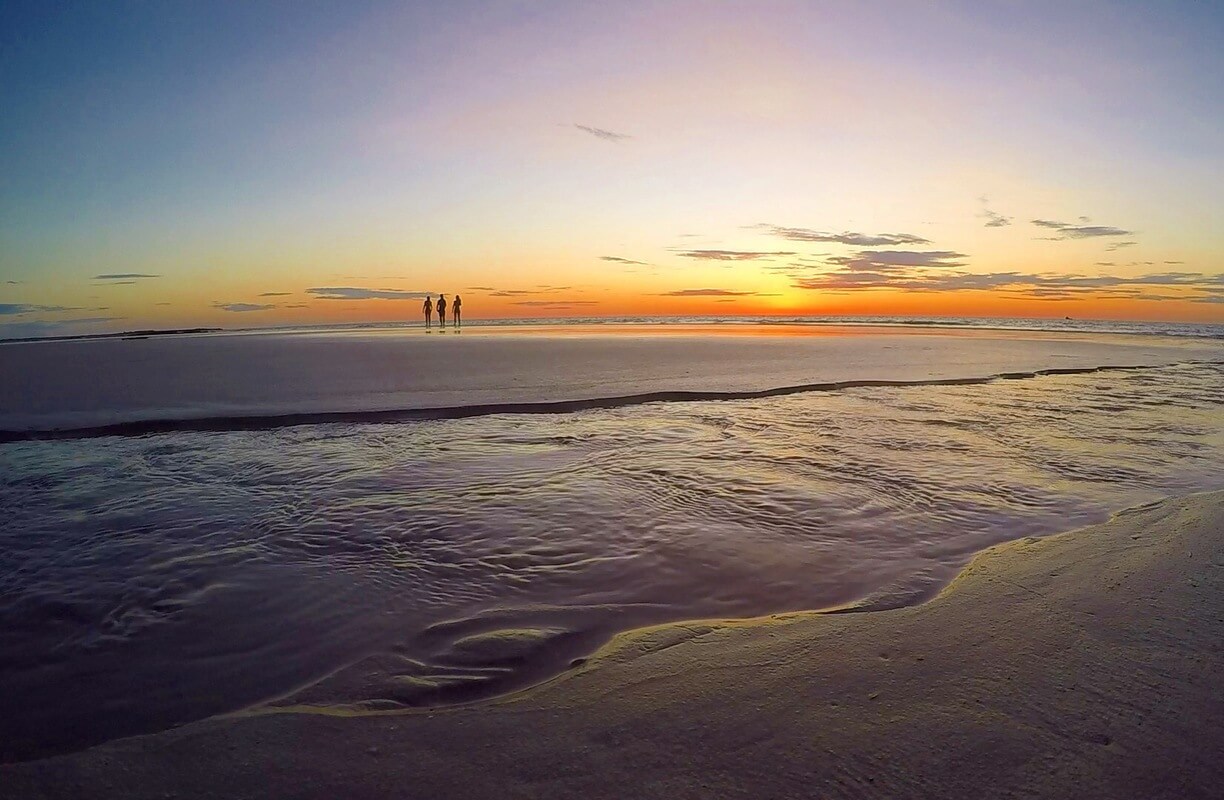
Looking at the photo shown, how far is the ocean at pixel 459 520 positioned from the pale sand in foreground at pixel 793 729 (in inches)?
11.4

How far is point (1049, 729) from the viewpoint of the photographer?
258 cm

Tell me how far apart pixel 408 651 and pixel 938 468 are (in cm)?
609

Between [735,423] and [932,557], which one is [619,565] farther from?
[735,423]

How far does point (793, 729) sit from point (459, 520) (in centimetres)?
355

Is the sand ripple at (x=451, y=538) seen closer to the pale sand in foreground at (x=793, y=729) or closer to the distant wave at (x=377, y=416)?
the pale sand in foreground at (x=793, y=729)

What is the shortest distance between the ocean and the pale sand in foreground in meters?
0.29

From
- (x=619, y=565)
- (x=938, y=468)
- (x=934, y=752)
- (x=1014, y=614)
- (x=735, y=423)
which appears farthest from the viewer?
(x=735, y=423)

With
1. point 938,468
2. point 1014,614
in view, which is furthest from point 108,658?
point 938,468

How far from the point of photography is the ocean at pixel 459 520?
3.35m

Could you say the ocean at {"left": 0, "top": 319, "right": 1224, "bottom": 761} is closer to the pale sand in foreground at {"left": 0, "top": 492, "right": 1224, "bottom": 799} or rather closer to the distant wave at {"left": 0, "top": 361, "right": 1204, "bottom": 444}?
the distant wave at {"left": 0, "top": 361, "right": 1204, "bottom": 444}

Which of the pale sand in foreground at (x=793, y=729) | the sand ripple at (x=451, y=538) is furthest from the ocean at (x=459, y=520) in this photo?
the pale sand in foreground at (x=793, y=729)

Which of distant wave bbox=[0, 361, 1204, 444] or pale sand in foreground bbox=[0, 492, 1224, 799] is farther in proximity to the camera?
distant wave bbox=[0, 361, 1204, 444]

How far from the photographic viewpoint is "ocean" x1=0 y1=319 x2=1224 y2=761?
3350mm

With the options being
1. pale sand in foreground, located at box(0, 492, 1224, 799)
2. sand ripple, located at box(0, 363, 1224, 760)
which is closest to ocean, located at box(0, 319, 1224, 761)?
sand ripple, located at box(0, 363, 1224, 760)
